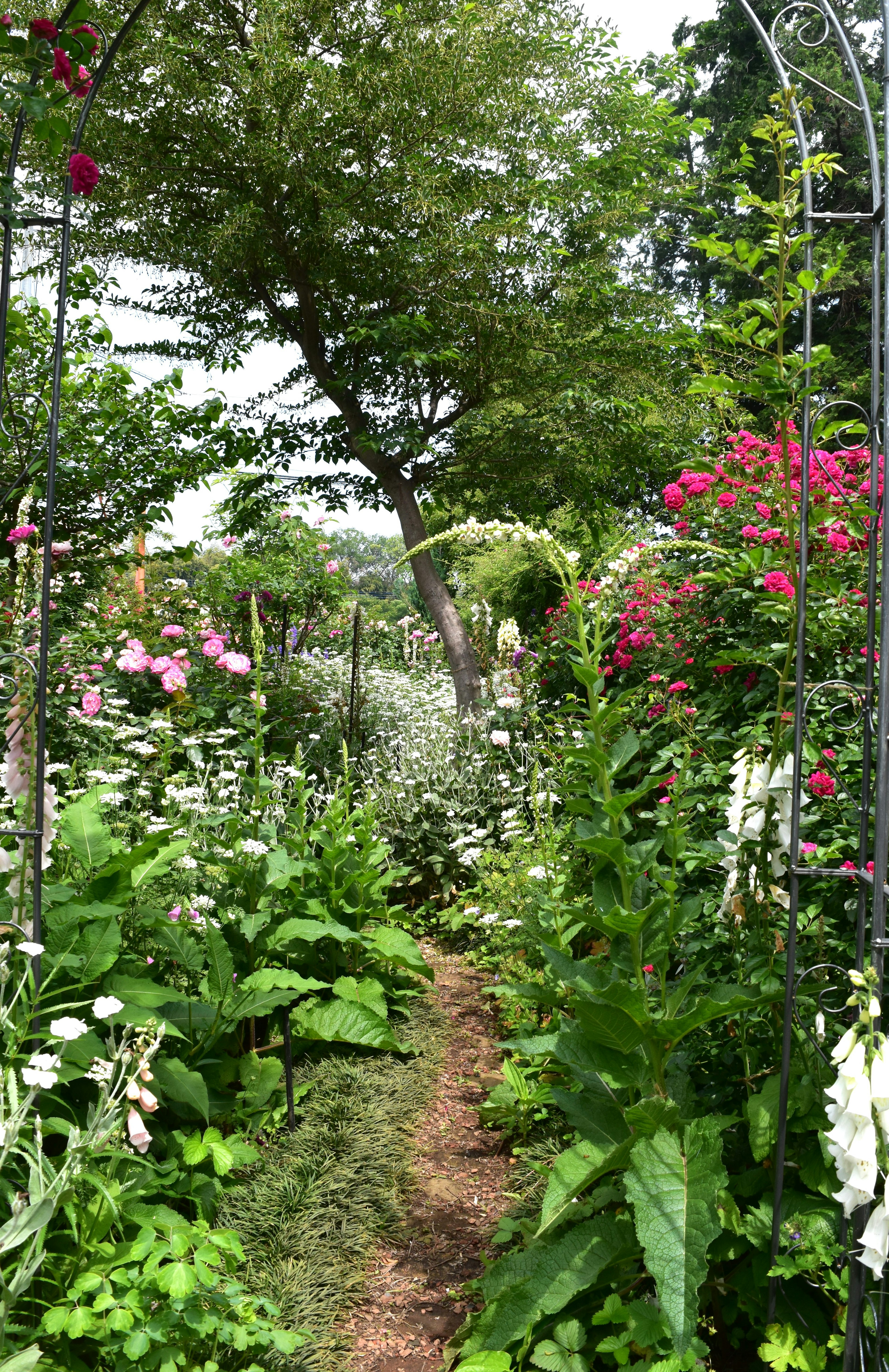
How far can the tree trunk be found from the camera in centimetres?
648

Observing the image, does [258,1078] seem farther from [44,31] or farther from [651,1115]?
[44,31]

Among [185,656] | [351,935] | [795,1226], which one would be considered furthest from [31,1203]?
[185,656]

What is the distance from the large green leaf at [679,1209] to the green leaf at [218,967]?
1329 mm

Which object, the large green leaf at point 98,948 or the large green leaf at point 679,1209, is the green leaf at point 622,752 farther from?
the large green leaf at point 98,948

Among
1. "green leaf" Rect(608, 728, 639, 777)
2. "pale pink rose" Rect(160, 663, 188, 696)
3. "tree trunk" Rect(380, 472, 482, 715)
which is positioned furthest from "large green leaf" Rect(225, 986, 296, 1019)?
"tree trunk" Rect(380, 472, 482, 715)

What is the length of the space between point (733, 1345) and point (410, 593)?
1985 cm

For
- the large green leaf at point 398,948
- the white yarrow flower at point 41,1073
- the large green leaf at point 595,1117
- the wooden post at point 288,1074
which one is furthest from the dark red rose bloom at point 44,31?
the large green leaf at point 398,948

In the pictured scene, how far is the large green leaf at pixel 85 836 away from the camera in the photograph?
8.57 feet

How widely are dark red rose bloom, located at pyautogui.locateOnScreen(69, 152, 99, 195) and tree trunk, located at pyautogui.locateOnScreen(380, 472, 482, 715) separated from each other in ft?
13.7

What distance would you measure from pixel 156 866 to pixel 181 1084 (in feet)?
2.10

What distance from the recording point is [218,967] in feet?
8.73

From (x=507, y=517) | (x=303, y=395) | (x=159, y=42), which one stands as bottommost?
(x=507, y=517)

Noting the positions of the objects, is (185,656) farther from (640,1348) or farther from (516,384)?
(640,1348)

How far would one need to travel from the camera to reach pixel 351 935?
3.25 m
